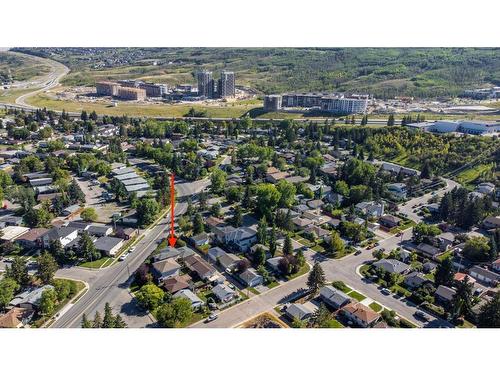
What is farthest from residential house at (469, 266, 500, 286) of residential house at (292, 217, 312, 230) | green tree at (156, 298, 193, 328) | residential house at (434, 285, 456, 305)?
green tree at (156, 298, 193, 328)

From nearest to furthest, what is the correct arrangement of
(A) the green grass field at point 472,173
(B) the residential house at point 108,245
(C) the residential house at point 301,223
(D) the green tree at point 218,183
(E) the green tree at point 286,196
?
(B) the residential house at point 108,245
(C) the residential house at point 301,223
(E) the green tree at point 286,196
(D) the green tree at point 218,183
(A) the green grass field at point 472,173

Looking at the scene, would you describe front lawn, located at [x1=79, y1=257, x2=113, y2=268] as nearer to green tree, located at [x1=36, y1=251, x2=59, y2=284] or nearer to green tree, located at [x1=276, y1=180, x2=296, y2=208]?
green tree, located at [x1=36, y1=251, x2=59, y2=284]

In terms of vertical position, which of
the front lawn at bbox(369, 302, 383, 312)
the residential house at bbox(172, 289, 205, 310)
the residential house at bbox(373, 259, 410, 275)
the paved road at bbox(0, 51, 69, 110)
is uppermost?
the paved road at bbox(0, 51, 69, 110)

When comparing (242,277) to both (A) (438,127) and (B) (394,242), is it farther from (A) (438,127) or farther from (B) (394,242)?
(A) (438,127)

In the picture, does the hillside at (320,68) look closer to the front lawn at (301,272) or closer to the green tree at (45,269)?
the front lawn at (301,272)

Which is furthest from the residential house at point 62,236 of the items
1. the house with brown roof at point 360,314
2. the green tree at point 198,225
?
the house with brown roof at point 360,314

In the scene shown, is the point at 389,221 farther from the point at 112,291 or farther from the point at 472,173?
the point at 112,291
